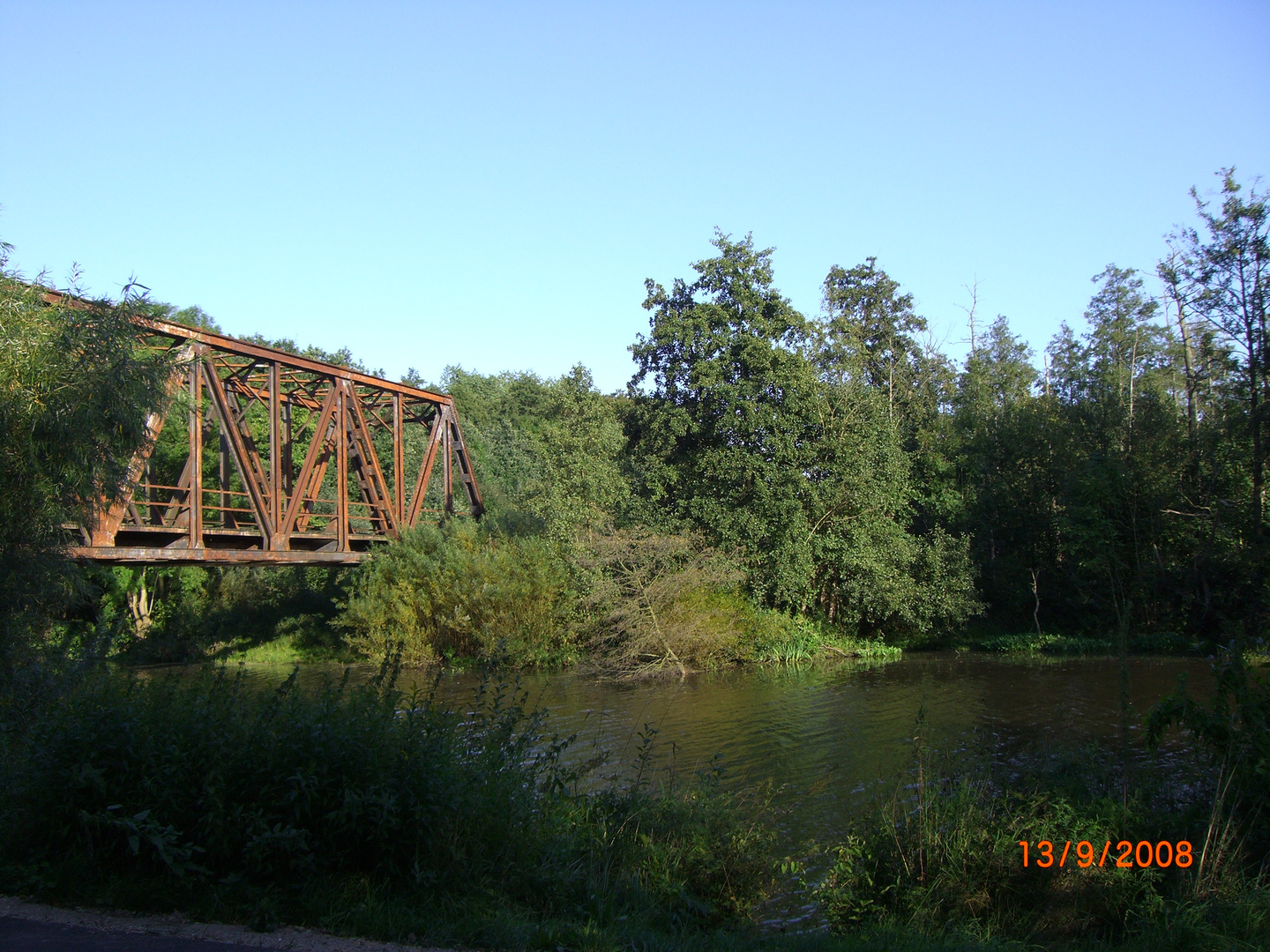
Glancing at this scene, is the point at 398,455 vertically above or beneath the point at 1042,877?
above

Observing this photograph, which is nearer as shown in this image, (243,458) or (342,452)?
(243,458)

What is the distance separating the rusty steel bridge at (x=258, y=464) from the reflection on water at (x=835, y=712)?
13.5 ft

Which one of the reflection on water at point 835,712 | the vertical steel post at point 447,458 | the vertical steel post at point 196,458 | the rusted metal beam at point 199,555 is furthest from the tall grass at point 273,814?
the vertical steel post at point 447,458

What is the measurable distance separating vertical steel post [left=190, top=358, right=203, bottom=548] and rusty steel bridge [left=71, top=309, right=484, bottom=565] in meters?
0.03

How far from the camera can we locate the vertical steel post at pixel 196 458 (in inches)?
762

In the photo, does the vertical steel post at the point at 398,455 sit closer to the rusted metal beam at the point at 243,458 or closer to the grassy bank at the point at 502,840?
the rusted metal beam at the point at 243,458

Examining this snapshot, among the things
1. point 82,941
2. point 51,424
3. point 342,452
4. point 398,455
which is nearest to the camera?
point 82,941

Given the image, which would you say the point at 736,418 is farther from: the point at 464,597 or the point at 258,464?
the point at 258,464

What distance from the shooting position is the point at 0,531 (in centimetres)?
1013

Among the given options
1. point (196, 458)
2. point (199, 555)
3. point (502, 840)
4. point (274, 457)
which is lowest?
point (502, 840)

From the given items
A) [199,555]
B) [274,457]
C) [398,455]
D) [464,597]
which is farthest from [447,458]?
[199,555]

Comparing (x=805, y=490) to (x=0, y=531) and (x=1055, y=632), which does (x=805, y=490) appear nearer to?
(x=1055, y=632)

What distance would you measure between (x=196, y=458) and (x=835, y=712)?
1574 centimetres

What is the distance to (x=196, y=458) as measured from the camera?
2014 centimetres
